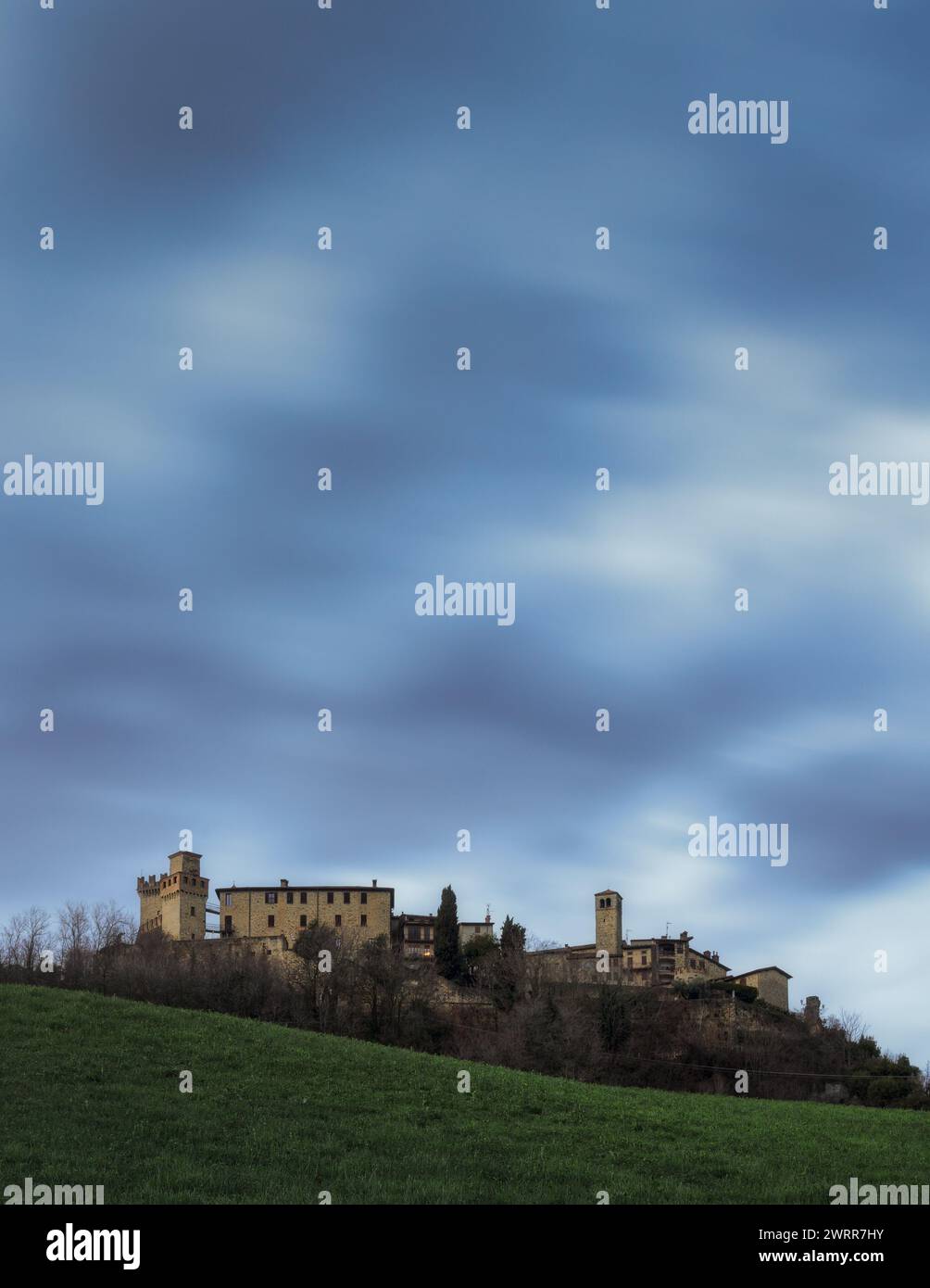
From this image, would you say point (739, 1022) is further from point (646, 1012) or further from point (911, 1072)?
point (911, 1072)

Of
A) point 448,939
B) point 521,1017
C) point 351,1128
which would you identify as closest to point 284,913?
point 448,939

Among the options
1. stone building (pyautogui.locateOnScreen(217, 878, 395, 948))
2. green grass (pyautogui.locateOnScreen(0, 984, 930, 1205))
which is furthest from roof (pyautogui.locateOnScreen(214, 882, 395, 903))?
green grass (pyautogui.locateOnScreen(0, 984, 930, 1205))

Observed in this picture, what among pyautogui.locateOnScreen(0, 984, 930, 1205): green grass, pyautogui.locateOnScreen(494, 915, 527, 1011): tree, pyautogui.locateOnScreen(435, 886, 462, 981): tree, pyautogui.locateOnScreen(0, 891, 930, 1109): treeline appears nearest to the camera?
pyautogui.locateOnScreen(0, 984, 930, 1205): green grass

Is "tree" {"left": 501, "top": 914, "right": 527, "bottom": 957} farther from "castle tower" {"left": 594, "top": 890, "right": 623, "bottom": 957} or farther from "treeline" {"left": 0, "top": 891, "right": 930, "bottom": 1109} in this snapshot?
"castle tower" {"left": 594, "top": 890, "right": 623, "bottom": 957}

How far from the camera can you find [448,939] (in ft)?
440

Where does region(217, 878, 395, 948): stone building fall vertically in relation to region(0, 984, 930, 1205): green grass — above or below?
above

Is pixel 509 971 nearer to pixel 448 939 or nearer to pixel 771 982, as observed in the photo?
pixel 448 939

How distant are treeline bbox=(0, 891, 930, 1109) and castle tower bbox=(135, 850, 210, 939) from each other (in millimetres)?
51777

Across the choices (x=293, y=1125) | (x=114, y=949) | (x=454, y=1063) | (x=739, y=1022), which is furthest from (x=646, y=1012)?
(x=293, y=1125)

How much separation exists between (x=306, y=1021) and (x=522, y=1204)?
5383 centimetres

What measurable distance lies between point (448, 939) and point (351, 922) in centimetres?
2922

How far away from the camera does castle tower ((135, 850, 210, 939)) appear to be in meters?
164

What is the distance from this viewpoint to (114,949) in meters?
98.8
